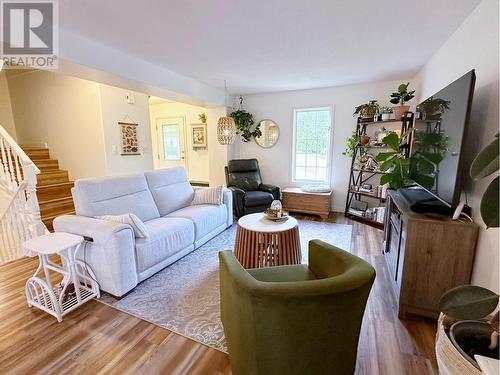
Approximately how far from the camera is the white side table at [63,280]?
179cm

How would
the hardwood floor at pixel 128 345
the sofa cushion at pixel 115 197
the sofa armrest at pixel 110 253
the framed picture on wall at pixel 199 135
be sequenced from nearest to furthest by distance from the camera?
the hardwood floor at pixel 128 345
the sofa armrest at pixel 110 253
the sofa cushion at pixel 115 197
the framed picture on wall at pixel 199 135

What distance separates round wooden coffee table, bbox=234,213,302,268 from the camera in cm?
222

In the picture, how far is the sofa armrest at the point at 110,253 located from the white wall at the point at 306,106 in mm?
3441

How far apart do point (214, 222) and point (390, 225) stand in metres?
2.04

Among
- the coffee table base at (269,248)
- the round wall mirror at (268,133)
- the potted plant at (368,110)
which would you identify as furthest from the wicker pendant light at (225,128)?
the coffee table base at (269,248)

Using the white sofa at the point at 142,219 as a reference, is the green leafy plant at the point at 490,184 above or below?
above

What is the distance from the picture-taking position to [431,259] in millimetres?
1660

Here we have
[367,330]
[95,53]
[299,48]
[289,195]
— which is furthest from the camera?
[289,195]

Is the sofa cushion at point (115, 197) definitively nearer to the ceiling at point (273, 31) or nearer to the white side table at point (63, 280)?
the white side table at point (63, 280)

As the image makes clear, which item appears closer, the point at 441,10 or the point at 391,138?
the point at 441,10

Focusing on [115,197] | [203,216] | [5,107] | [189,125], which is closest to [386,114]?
[203,216]

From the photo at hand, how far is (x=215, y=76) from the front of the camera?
3.65 meters

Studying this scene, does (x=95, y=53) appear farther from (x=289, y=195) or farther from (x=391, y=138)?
(x=289, y=195)

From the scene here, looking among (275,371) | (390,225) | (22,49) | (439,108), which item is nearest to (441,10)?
(439,108)
